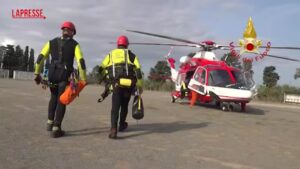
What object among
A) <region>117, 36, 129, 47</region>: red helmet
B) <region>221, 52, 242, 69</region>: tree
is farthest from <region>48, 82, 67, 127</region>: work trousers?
<region>221, 52, 242, 69</region>: tree

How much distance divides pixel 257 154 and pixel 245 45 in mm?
12060

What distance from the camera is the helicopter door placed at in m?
17.2

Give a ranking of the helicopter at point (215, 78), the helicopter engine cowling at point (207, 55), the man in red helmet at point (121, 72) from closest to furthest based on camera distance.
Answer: the man in red helmet at point (121, 72) → the helicopter at point (215, 78) → the helicopter engine cowling at point (207, 55)

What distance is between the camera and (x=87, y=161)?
18.6 feet

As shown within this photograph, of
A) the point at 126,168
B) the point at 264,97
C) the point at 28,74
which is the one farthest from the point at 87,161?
the point at 28,74

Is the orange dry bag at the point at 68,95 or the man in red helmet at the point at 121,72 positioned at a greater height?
the man in red helmet at the point at 121,72

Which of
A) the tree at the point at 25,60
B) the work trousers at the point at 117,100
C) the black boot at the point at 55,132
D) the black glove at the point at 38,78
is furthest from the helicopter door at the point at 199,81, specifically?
the tree at the point at 25,60

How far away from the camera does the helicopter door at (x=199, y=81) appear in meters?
17.2

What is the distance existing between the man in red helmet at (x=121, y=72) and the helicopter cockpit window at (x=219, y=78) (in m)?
8.68

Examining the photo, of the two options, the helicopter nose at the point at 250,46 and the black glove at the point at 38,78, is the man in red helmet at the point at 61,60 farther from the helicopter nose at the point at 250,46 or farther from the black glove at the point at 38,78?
the helicopter nose at the point at 250,46

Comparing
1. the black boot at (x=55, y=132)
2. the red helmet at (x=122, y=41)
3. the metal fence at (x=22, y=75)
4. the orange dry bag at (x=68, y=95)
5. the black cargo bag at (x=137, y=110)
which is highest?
the metal fence at (x=22, y=75)

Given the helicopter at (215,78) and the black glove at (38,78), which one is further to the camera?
the helicopter at (215,78)

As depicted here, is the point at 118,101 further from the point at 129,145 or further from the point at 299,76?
the point at 299,76


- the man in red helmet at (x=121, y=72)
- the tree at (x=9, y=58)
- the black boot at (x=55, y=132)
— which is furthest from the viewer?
the tree at (x=9, y=58)
